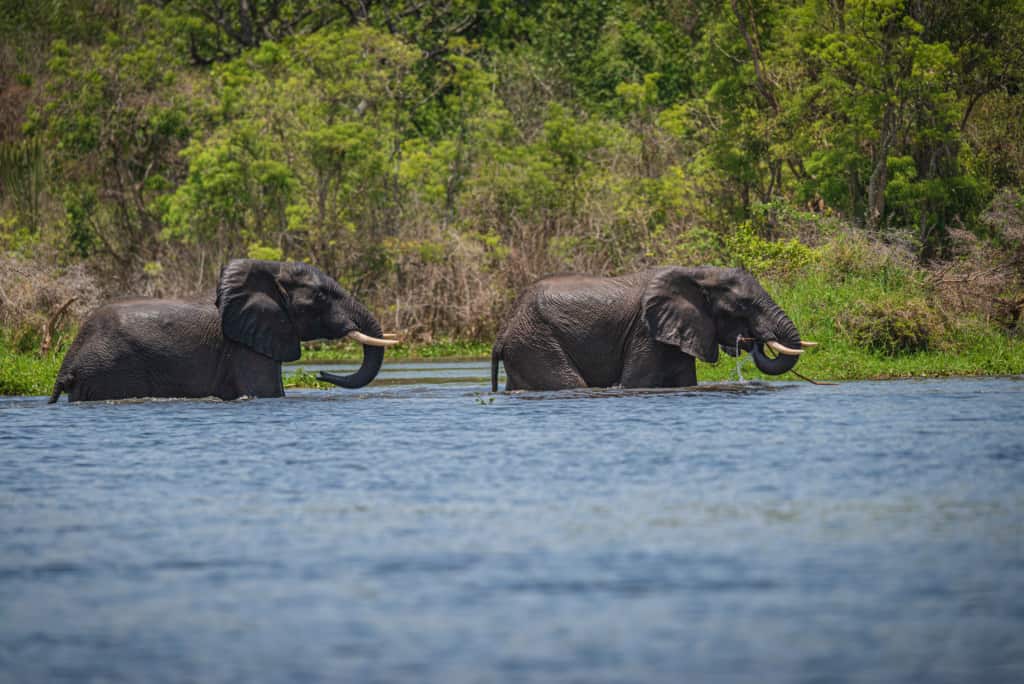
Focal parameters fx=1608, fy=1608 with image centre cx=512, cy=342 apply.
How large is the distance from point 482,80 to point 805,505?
87.1 ft

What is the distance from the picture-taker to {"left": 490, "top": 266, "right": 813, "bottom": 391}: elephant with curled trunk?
1838 cm

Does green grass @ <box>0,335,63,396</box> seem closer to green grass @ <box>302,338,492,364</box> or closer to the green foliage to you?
green grass @ <box>302,338,492,364</box>

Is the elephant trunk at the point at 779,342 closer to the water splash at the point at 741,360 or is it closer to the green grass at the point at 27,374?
the water splash at the point at 741,360

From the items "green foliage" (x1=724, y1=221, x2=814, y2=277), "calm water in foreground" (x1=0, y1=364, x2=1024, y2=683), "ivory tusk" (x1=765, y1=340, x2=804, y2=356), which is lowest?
"calm water in foreground" (x1=0, y1=364, x2=1024, y2=683)

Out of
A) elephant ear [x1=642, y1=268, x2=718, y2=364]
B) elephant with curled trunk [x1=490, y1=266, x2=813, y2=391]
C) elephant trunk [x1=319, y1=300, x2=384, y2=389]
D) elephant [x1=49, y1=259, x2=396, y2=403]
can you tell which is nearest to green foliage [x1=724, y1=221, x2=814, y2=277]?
elephant with curled trunk [x1=490, y1=266, x2=813, y2=391]

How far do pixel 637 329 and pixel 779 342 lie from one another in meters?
1.68

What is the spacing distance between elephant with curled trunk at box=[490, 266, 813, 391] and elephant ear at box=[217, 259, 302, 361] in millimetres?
2581

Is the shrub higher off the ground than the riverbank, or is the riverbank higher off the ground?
the shrub

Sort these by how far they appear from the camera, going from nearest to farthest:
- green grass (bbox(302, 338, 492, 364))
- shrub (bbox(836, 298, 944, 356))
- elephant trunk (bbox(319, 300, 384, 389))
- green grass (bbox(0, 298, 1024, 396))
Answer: elephant trunk (bbox(319, 300, 384, 389)) → green grass (bbox(0, 298, 1024, 396)) → shrub (bbox(836, 298, 944, 356)) → green grass (bbox(302, 338, 492, 364))

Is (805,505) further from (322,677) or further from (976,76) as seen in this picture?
(976,76)

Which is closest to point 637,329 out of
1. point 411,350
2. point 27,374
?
point 27,374

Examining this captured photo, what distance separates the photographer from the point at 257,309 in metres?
18.6

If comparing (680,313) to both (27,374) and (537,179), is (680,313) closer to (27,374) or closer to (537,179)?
(27,374)

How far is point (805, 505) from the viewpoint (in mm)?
10984
